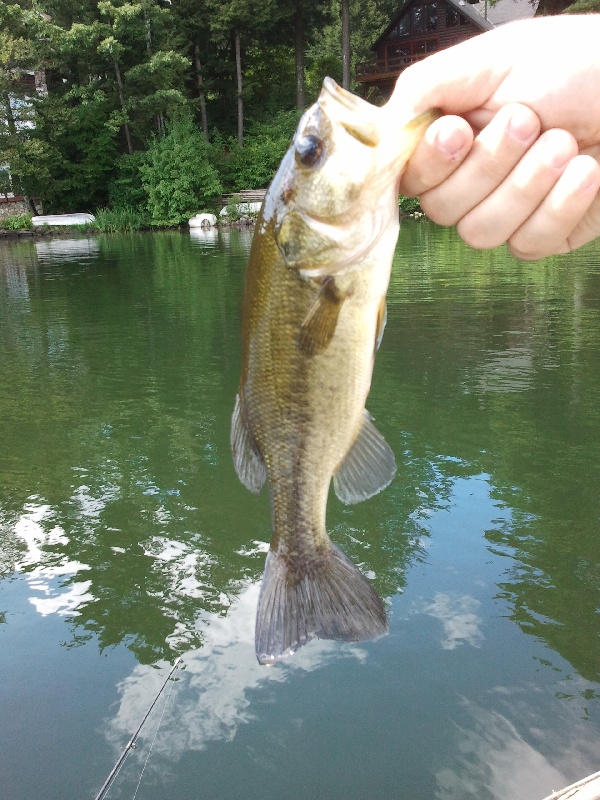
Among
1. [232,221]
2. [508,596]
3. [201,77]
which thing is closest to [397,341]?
[508,596]

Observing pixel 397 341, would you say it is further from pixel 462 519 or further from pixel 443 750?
pixel 443 750

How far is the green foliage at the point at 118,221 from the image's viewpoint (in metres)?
34.1

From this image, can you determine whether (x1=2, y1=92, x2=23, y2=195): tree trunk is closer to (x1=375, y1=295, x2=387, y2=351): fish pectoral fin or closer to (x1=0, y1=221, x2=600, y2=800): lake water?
(x1=0, y1=221, x2=600, y2=800): lake water

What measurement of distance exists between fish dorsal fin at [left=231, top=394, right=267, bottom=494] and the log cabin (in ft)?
137

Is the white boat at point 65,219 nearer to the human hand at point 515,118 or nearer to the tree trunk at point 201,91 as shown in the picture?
the tree trunk at point 201,91

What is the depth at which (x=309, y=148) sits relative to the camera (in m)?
1.83

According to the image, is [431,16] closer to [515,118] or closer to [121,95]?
[121,95]

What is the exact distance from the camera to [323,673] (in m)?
3.79

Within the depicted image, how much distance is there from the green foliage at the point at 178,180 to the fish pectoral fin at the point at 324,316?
34602 mm

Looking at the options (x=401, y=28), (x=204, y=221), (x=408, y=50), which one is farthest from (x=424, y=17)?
(x=204, y=221)

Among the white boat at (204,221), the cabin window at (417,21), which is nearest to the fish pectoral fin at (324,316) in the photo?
the white boat at (204,221)

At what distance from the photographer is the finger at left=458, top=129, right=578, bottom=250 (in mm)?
1997

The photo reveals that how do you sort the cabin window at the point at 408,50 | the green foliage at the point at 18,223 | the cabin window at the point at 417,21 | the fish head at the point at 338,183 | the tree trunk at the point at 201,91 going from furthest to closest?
the cabin window at the point at 408,50
the cabin window at the point at 417,21
the tree trunk at the point at 201,91
the green foliage at the point at 18,223
the fish head at the point at 338,183

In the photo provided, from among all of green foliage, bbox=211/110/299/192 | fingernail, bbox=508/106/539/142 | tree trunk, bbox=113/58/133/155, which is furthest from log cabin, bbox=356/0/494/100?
fingernail, bbox=508/106/539/142
